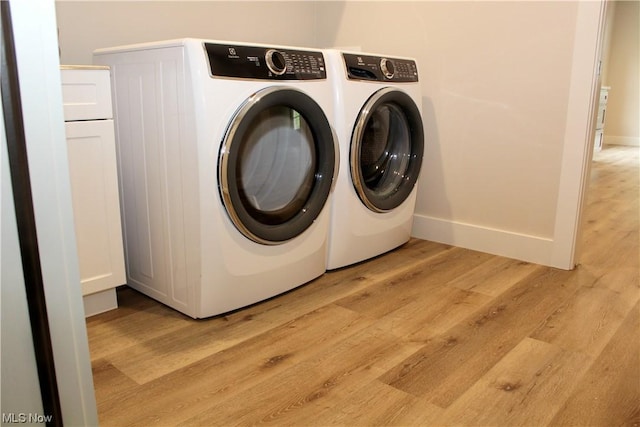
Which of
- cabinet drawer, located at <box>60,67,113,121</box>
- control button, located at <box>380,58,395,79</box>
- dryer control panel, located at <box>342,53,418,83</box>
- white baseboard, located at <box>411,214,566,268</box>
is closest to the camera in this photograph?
cabinet drawer, located at <box>60,67,113,121</box>

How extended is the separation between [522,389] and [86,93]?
147 cm

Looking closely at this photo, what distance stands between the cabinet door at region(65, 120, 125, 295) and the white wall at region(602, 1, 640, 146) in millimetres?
7382

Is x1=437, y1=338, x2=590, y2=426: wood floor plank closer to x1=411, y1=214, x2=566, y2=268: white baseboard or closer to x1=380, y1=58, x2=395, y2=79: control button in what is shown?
x1=411, y1=214, x2=566, y2=268: white baseboard

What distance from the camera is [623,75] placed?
727 cm

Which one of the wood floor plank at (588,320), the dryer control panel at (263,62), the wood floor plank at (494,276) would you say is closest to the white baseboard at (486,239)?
the wood floor plank at (494,276)

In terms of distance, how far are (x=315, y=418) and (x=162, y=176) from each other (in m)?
0.90

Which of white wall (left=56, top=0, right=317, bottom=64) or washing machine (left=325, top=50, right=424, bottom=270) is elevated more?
white wall (left=56, top=0, right=317, bottom=64)

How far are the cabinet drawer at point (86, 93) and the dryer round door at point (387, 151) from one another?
90 centimetres

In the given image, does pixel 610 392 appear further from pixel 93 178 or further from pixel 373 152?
pixel 93 178

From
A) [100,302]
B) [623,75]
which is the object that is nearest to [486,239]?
[100,302]

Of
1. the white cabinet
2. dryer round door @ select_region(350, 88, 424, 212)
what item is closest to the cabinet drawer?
the white cabinet

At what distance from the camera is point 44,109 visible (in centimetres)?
71

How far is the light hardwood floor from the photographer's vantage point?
4.06 feet

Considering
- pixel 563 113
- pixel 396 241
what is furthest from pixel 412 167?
pixel 563 113
